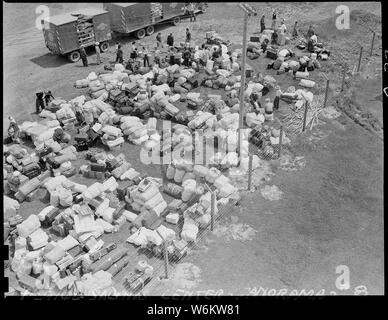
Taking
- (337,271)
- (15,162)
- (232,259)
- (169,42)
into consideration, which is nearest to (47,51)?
(169,42)

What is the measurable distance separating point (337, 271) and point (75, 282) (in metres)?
5.77

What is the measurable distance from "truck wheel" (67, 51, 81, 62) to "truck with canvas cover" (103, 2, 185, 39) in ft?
8.94

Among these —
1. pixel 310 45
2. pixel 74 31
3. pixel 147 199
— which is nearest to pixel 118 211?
pixel 147 199

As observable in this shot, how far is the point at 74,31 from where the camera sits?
19.9m

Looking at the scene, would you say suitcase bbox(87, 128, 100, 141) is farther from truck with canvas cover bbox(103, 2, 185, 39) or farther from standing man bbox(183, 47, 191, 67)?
truck with canvas cover bbox(103, 2, 185, 39)

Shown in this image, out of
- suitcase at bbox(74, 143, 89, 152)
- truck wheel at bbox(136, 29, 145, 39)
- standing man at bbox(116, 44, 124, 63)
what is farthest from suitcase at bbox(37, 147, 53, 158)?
truck wheel at bbox(136, 29, 145, 39)

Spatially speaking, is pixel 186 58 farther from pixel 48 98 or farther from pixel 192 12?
pixel 192 12

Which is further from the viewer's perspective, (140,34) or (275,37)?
(140,34)

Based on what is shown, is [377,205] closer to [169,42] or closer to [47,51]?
[169,42]

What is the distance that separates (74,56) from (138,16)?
4.10 m

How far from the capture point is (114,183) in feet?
40.7

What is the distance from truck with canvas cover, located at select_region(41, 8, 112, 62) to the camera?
64.3ft

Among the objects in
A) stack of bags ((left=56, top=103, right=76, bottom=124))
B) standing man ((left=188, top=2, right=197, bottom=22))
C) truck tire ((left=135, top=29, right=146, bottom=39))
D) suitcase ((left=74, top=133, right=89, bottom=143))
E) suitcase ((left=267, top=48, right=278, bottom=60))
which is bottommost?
suitcase ((left=74, top=133, right=89, bottom=143))

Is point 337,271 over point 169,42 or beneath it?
beneath
